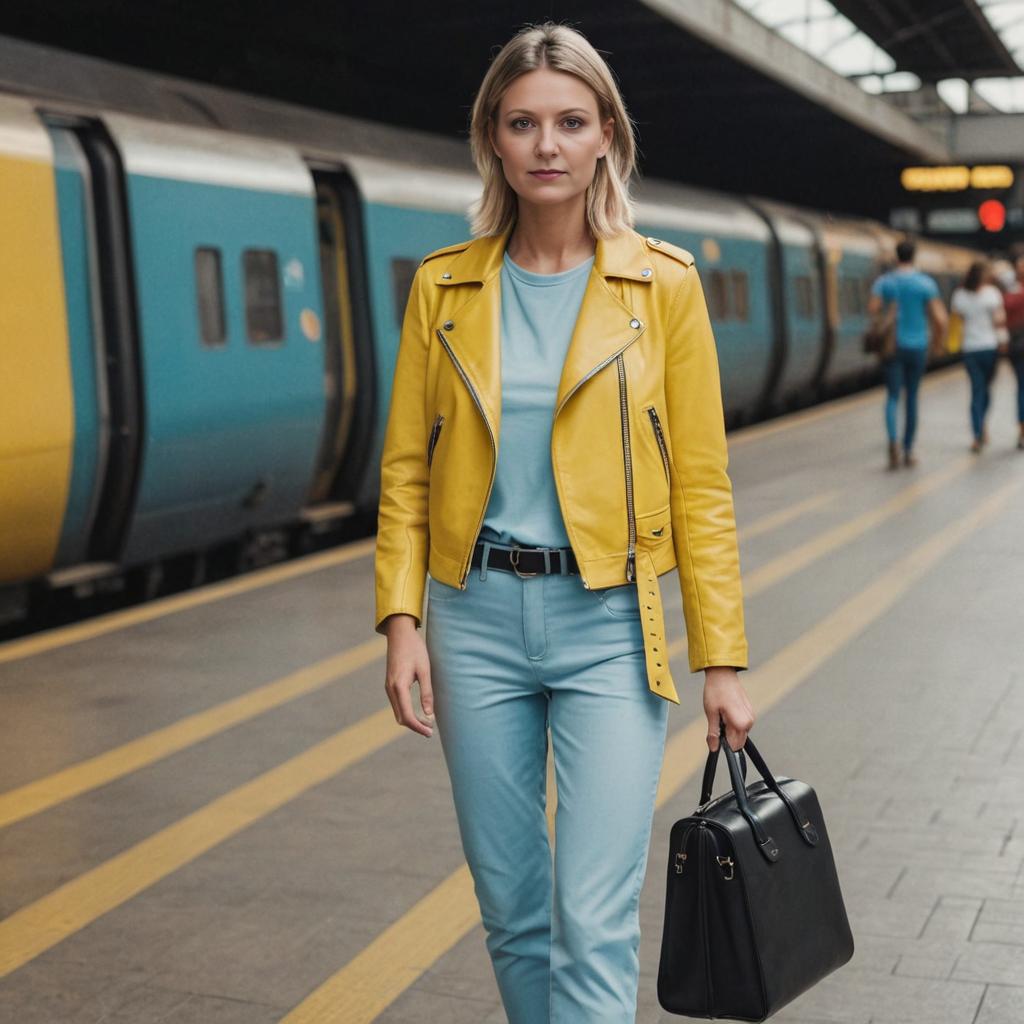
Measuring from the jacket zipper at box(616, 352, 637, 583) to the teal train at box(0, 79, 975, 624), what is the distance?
19.4 feet

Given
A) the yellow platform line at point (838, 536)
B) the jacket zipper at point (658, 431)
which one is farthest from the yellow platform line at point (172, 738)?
the jacket zipper at point (658, 431)

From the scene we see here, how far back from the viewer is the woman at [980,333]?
15.9m

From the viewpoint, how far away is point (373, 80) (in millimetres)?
21219

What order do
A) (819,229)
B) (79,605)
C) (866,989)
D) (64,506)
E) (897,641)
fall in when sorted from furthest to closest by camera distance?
(819,229) < (79,605) < (64,506) < (897,641) < (866,989)

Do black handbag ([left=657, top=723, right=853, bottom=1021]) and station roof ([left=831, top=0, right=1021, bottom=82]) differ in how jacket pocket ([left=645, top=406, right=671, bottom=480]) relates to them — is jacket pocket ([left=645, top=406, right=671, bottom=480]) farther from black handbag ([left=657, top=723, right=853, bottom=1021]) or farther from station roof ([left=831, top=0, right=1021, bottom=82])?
station roof ([left=831, top=0, right=1021, bottom=82])

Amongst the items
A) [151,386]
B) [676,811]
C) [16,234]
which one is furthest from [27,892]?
[151,386]

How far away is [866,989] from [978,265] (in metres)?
12.8

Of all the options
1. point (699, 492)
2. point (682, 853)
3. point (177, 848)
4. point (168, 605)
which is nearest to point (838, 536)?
point (168, 605)

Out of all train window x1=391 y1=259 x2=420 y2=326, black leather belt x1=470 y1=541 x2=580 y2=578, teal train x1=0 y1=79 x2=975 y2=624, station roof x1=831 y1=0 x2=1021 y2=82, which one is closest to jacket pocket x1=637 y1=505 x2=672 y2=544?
black leather belt x1=470 y1=541 x2=580 y2=578

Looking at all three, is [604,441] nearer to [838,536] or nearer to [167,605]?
[167,605]

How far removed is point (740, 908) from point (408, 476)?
892 mm

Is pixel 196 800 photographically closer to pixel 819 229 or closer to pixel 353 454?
pixel 353 454

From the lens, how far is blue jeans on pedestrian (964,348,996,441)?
1589cm

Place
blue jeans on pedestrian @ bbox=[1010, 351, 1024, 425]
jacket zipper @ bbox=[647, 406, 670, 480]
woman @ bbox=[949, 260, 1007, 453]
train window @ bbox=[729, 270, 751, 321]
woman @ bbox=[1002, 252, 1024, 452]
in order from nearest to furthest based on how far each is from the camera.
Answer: jacket zipper @ bbox=[647, 406, 670, 480]
blue jeans on pedestrian @ bbox=[1010, 351, 1024, 425]
woman @ bbox=[949, 260, 1007, 453]
woman @ bbox=[1002, 252, 1024, 452]
train window @ bbox=[729, 270, 751, 321]
